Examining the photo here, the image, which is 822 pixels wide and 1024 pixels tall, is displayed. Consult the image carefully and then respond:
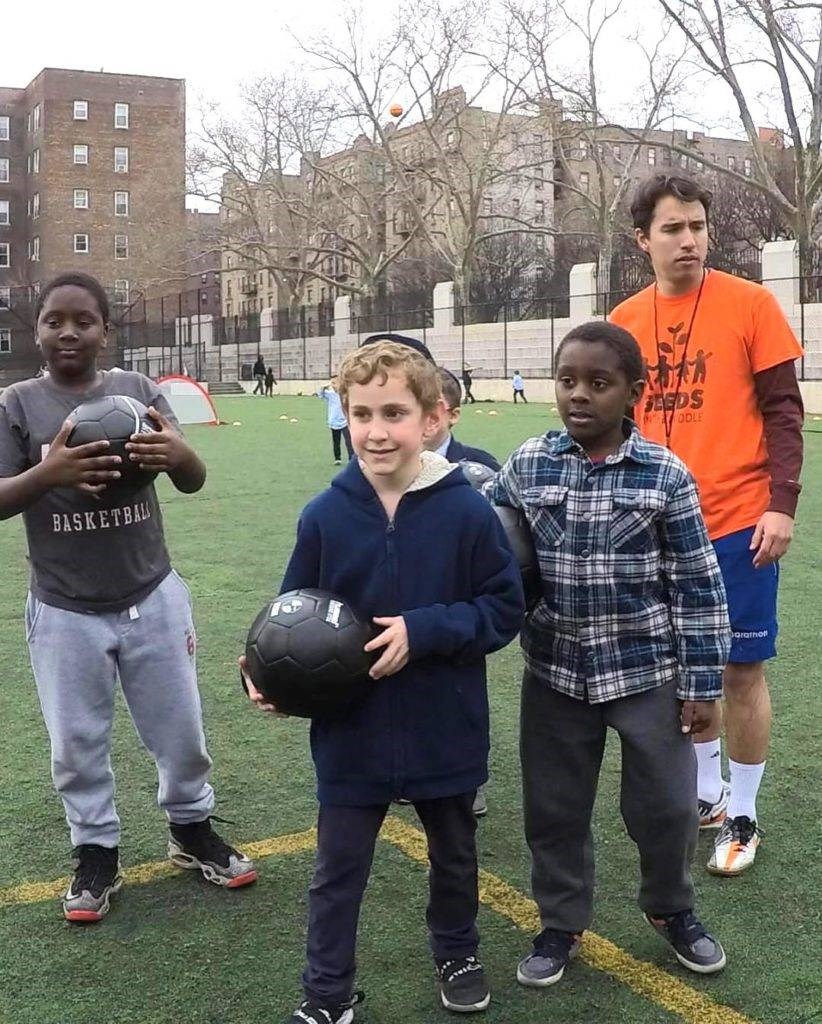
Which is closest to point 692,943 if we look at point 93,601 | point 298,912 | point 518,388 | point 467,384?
point 298,912

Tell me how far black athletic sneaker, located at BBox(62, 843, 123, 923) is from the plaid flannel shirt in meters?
1.67

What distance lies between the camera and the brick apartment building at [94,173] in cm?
7538

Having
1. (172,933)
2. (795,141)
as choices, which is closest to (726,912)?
(172,933)

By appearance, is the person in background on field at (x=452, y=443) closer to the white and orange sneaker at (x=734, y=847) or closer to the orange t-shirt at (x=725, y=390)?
the orange t-shirt at (x=725, y=390)

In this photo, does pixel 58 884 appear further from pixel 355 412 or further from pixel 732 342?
pixel 732 342

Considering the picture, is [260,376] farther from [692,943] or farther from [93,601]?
[692,943]

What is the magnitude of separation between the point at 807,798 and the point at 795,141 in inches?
1442

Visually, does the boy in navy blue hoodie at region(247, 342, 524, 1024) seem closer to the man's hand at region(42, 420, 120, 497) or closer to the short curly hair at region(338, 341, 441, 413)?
the short curly hair at region(338, 341, 441, 413)

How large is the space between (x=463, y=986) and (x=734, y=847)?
4.50 feet

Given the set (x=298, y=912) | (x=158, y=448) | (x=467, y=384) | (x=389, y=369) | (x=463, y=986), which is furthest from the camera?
(x=467, y=384)

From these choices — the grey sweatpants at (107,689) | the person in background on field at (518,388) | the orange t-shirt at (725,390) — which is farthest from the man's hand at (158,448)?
the person in background on field at (518,388)

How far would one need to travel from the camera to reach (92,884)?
146 inches

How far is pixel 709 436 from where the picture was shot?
390 centimetres

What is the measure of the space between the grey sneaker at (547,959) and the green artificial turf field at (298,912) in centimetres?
4
